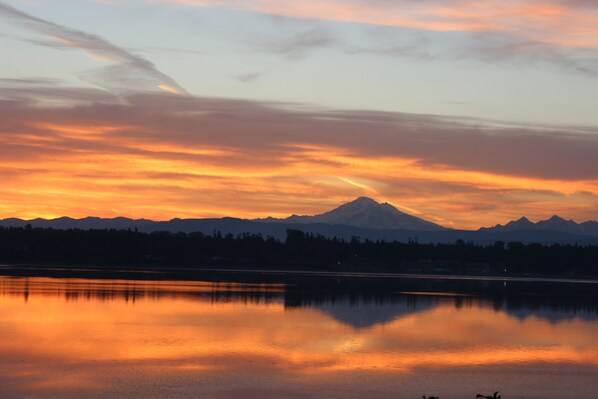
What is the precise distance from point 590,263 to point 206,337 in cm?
16640

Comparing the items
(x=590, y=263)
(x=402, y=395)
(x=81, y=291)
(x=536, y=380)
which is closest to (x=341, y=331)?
(x=536, y=380)

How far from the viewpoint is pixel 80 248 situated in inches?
7392

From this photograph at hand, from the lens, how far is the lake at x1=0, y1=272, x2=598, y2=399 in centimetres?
3095

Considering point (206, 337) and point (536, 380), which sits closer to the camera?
point (536, 380)

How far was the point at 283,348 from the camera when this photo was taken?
40.9 meters

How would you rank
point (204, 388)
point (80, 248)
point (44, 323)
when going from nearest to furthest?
point (204, 388)
point (44, 323)
point (80, 248)

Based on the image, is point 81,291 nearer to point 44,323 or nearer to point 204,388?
point 44,323

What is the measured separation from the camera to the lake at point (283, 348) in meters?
31.0

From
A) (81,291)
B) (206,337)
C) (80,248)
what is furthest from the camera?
(80,248)

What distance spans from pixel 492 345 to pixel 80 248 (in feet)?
499

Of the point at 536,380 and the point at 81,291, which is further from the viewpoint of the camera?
the point at 81,291

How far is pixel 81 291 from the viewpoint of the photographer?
7512cm

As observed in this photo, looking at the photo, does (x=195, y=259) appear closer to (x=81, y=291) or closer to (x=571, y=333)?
(x=81, y=291)

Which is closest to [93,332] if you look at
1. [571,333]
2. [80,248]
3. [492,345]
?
[492,345]
